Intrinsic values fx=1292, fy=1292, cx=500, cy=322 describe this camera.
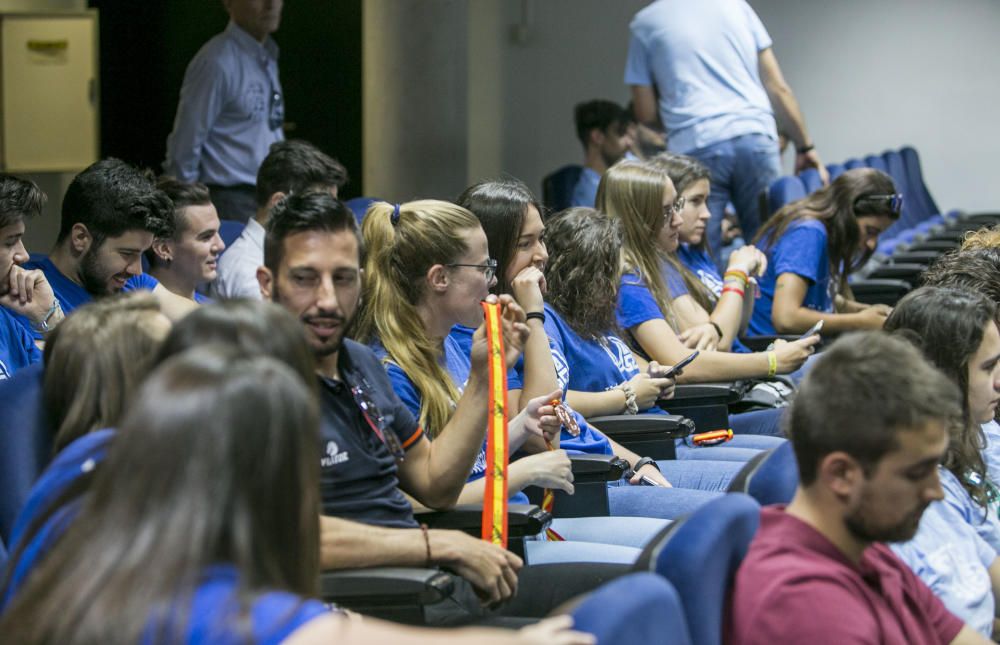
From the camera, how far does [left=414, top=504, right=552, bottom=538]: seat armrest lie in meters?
2.21

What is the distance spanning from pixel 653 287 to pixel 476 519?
159 cm

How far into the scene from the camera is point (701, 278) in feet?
13.7

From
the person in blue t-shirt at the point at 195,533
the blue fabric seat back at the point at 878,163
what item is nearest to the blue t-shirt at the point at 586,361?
the person in blue t-shirt at the point at 195,533

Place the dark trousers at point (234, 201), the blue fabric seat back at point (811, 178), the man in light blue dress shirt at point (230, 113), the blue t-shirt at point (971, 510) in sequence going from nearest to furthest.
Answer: the blue t-shirt at point (971, 510)
the man in light blue dress shirt at point (230, 113)
the dark trousers at point (234, 201)
the blue fabric seat back at point (811, 178)

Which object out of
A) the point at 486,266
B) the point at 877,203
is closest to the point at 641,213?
the point at 877,203

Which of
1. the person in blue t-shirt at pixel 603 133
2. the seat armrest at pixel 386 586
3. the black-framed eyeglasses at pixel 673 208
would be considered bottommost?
the seat armrest at pixel 386 586

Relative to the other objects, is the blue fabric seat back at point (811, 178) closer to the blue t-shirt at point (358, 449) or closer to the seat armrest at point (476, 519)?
the seat armrest at point (476, 519)

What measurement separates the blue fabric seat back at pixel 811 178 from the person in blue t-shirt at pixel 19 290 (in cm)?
438

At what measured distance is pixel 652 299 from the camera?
3.62 m

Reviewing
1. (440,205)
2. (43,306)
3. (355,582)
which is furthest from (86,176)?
(355,582)

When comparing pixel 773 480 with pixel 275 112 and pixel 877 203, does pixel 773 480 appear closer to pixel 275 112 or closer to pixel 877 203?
pixel 877 203

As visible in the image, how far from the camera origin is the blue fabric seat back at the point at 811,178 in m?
6.39

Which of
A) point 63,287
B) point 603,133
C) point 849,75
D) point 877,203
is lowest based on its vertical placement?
point 63,287

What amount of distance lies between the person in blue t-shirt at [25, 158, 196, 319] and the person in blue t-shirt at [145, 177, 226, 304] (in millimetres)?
430
